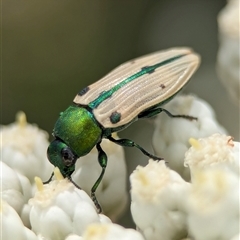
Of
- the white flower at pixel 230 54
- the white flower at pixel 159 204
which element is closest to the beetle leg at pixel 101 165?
the white flower at pixel 159 204

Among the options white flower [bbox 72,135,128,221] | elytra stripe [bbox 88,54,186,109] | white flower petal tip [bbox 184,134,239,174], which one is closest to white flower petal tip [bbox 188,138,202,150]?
white flower petal tip [bbox 184,134,239,174]

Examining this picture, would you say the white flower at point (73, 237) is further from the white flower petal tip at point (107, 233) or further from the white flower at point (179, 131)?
the white flower at point (179, 131)

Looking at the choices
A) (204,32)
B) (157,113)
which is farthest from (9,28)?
(157,113)

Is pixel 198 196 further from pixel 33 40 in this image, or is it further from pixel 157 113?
pixel 33 40

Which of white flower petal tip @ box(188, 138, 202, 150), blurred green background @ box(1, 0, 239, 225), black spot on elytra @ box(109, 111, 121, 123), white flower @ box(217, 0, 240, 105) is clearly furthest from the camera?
blurred green background @ box(1, 0, 239, 225)

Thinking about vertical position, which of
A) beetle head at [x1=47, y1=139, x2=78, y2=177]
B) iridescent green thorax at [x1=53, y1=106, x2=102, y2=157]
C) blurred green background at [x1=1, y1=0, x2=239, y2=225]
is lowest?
blurred green background at [x1=1, y1=0, x2=239, y2=225]

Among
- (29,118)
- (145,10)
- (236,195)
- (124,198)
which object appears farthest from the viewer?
(145,10)

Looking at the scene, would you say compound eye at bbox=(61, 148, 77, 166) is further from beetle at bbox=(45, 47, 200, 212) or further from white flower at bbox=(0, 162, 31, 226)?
white flower at bbox=(0, 162, 31, 226)
